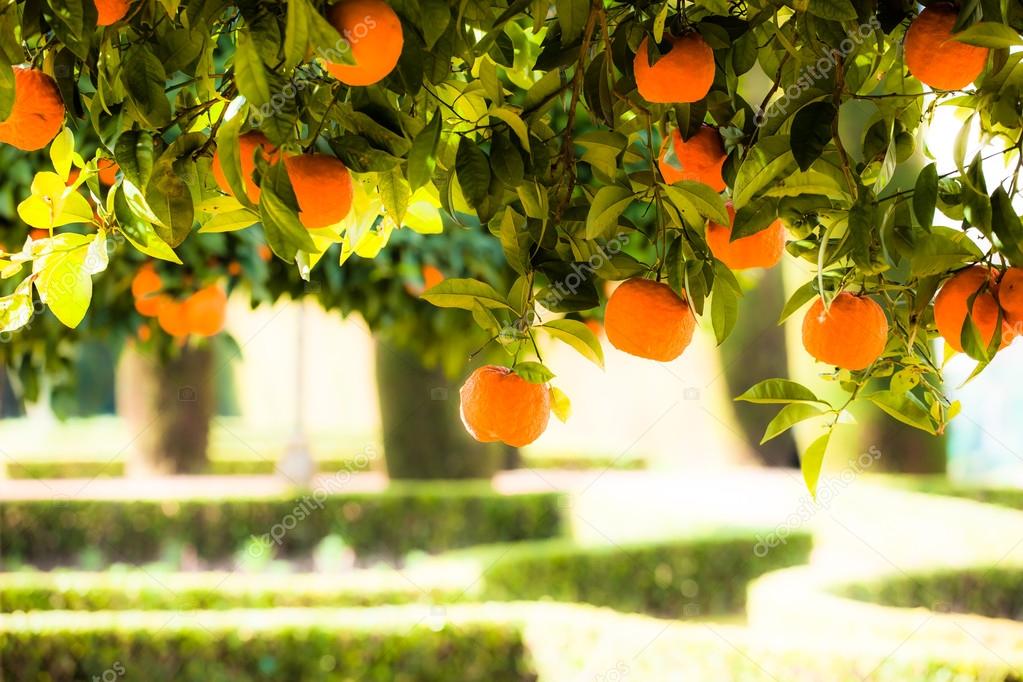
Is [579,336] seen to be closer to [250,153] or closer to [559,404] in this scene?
[559,404]

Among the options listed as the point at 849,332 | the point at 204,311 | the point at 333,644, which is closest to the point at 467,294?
the point at 849,332

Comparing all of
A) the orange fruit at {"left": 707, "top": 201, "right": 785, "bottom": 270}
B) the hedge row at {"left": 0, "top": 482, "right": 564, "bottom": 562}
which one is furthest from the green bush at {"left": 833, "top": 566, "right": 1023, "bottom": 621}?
the orange fruit at {"left": 707, "top": 201, "right": 785, "bottom": 270}

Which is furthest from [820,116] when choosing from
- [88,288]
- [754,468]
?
[754,468]

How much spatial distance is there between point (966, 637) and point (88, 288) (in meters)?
2.80

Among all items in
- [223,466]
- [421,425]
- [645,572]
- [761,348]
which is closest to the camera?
[645,572]

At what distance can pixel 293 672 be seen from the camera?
125 inches

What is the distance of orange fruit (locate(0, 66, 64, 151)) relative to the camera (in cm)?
74

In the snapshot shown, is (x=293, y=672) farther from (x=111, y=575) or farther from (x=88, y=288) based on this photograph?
(x=88, y=288)

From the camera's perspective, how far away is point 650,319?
2.51ft

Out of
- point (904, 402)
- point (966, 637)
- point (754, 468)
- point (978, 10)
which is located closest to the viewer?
point (978, 10)

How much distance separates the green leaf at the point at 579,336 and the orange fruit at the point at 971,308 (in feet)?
0.84

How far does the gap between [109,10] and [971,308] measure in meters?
0.64

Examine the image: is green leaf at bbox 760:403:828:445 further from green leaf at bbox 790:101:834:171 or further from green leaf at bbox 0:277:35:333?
green leaf at bbox 0:277:35:333

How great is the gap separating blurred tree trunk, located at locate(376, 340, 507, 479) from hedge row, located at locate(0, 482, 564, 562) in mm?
150
